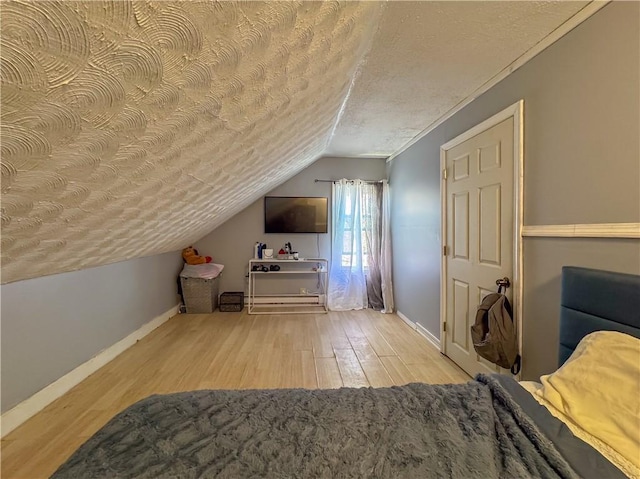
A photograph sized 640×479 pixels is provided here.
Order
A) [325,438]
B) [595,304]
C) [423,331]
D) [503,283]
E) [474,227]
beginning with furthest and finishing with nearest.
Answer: [423,331]
[474,227]
[503,283]
[595,304]
[325,438]

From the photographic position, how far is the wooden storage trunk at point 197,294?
4379mm

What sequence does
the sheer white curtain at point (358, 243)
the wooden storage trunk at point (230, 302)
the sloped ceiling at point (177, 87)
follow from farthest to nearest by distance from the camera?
the sheer white curtain at point (358, 243) → the wooden storage trunk at point (230, 302) → the sloped ceiling at point (177, 87)

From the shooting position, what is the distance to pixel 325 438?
979mm

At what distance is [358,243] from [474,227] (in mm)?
2310

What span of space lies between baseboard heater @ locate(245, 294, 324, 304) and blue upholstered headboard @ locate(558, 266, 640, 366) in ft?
11.8

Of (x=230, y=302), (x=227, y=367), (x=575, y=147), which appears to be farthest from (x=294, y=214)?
(x=575, y=147)

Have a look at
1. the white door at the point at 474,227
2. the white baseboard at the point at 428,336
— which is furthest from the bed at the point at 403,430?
the white baseboard at the point at 428,336

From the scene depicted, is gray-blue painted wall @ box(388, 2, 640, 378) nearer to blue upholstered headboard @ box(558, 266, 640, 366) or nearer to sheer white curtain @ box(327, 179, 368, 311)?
blue upholstered headboard @ box(558, 266, 640, 366)

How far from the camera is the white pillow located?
95cm

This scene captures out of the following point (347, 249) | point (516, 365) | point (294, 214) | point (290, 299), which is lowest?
point (290, 299)

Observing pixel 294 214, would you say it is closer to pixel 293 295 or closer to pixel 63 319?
pixel 293 295

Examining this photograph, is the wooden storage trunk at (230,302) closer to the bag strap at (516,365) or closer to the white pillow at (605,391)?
the bag strap at (516,365)

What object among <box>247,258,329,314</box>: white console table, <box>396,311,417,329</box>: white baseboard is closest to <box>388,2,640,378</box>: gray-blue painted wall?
<box>396,311,417,329</box>: white baseboard

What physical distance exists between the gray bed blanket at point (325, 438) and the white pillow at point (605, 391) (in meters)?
0.22
